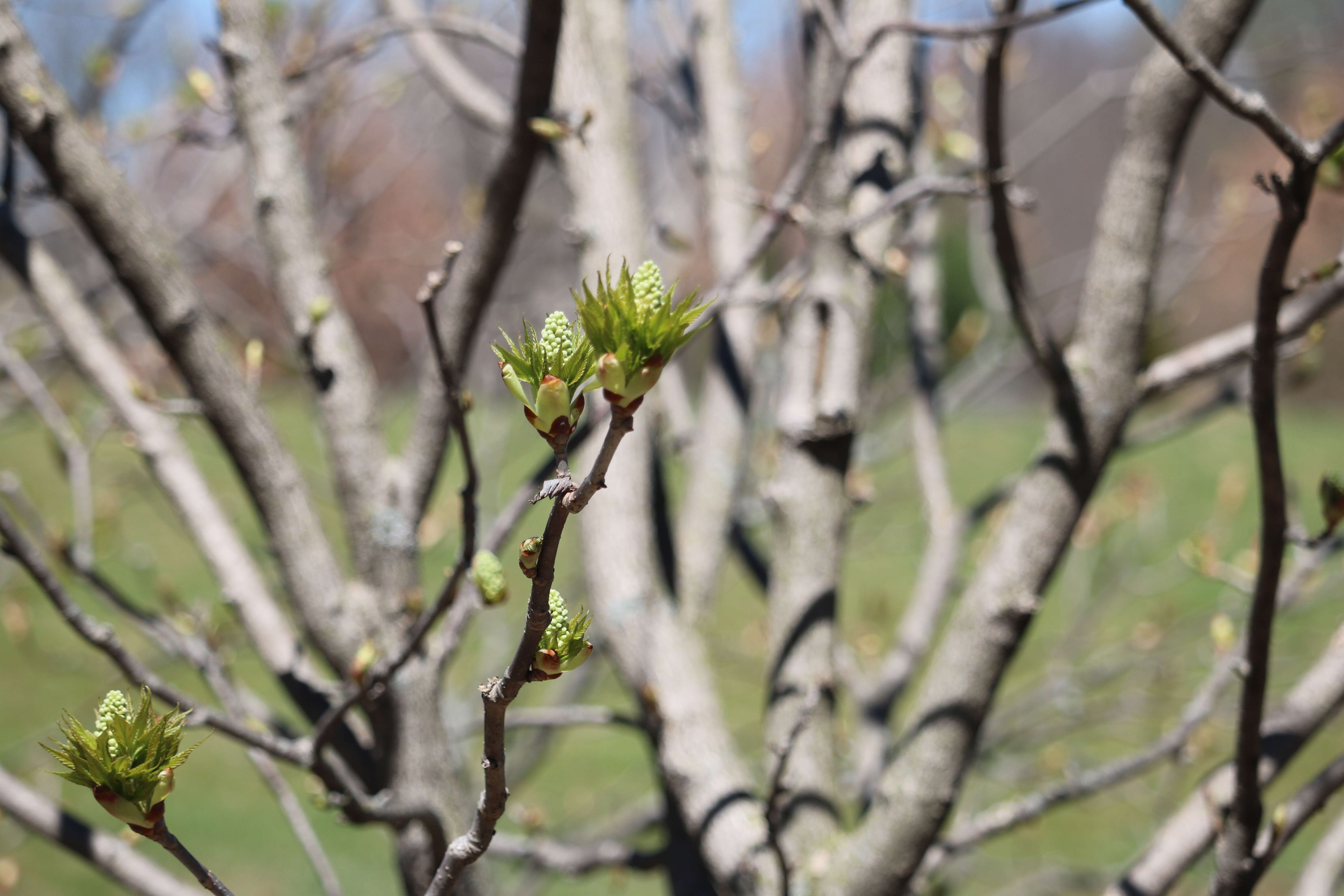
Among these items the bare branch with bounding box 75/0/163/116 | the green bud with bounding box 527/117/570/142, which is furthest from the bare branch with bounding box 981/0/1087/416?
the bare branch with bounding box 75/0/163/116

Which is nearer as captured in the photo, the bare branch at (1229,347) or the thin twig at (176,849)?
the thin twig at (176,849)

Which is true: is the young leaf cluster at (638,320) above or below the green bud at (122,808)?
above

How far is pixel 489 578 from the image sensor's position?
1.00 m

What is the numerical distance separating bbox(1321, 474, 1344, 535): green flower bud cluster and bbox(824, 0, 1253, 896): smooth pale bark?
317mm

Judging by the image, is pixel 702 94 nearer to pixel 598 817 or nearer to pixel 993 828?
pixel 993 828

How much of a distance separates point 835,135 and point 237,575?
4.06 ft

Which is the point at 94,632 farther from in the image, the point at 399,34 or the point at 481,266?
the point at 399,34

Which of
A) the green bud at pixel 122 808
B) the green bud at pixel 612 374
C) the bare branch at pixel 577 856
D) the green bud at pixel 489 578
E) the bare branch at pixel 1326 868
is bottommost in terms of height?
the bare branch at pixel 577 856

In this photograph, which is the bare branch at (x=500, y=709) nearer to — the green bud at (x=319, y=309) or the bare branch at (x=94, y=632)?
the bare branch at (x=94, y=632)

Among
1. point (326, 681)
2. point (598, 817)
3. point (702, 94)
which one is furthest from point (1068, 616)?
point (326, 681)

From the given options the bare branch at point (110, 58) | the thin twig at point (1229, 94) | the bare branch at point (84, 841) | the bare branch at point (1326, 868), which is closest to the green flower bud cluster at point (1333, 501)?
the thin twig at point (1229, 94)

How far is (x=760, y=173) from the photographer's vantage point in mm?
6062

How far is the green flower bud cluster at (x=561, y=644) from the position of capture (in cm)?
64

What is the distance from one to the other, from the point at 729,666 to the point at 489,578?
4228 millimetres
